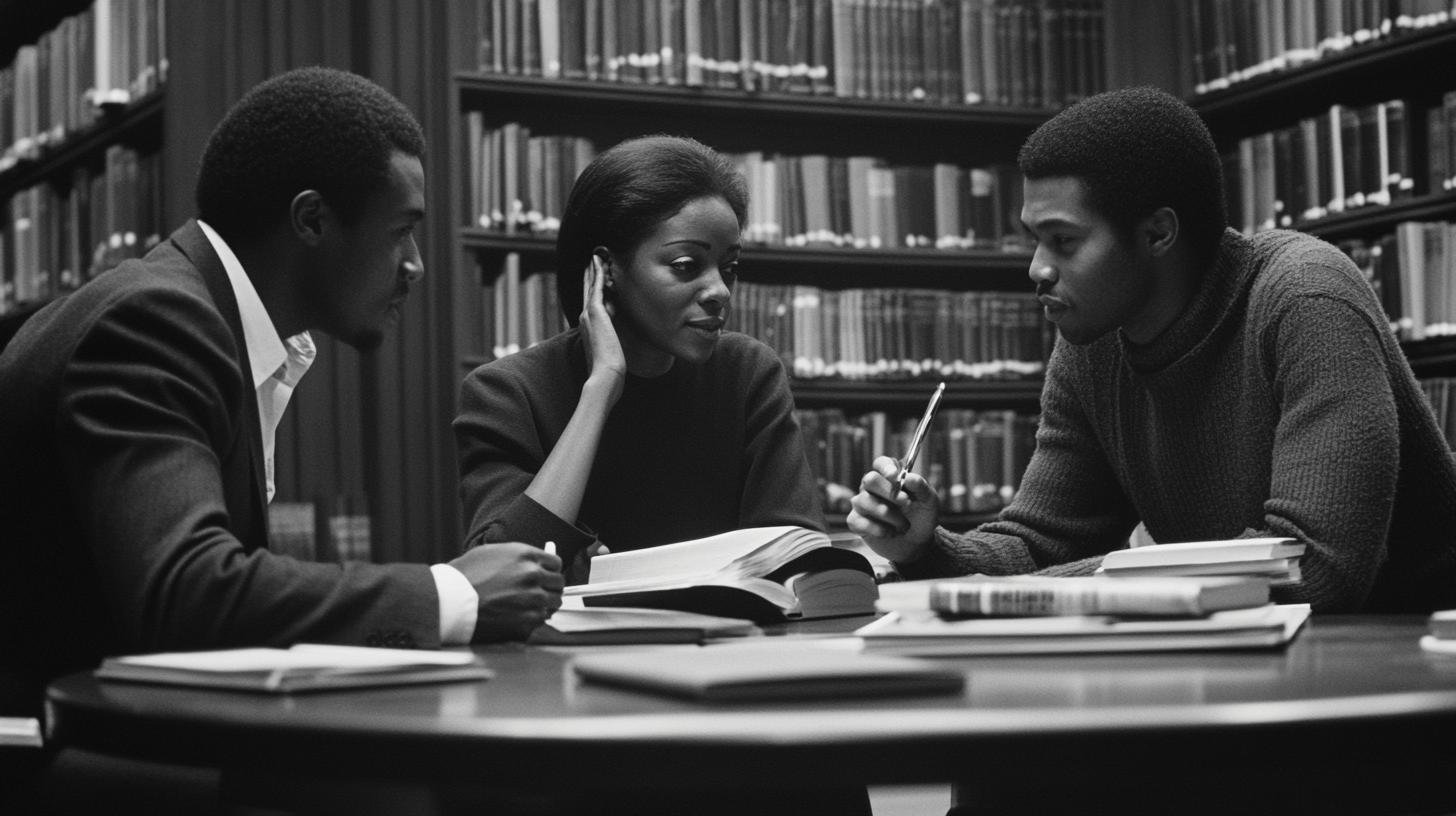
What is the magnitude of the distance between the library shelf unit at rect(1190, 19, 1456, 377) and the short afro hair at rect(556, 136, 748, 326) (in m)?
1.68

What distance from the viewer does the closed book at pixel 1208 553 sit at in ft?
4.13

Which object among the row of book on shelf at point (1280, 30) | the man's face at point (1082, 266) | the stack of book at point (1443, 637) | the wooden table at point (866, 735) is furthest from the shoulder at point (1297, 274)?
the row of book on shelf at point (1280, 30)

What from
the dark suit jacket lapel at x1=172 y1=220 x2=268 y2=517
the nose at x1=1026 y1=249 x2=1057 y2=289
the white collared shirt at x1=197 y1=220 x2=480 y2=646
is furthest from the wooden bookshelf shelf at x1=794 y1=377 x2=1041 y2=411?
the dark suit jacket lapel at x1=172 y1=220 x2=268 y2=517

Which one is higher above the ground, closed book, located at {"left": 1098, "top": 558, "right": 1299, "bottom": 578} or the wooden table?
the wooden table

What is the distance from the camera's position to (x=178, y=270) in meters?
1.29

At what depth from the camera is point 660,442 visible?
209 centimetres

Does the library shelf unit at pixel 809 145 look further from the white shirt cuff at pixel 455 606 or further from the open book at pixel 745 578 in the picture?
the white shirt cuff at pixel 455 606

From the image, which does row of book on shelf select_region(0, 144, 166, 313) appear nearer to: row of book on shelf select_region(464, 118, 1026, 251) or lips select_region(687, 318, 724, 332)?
row of book on shelf select_region(464, 118, 1026, 251)

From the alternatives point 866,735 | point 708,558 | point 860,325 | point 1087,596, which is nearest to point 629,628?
point 708,558

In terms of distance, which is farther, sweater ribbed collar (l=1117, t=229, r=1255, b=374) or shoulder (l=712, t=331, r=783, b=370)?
shoulder (l=712, t=331, r=783, b=370)

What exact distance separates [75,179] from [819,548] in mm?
2744

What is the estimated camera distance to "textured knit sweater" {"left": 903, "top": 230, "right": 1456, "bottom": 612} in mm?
1488

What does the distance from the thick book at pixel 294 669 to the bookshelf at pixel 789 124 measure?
7.76ft

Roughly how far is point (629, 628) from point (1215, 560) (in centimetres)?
50
